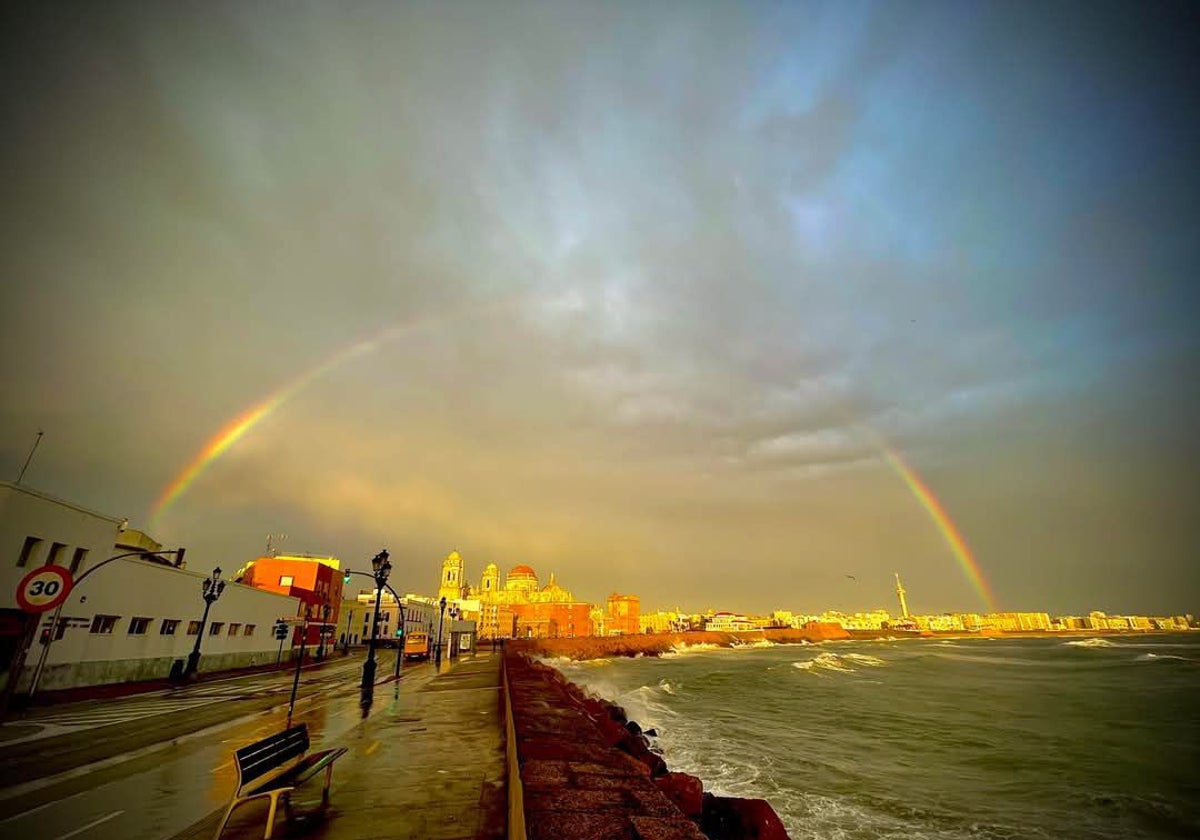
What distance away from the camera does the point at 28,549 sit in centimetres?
1939

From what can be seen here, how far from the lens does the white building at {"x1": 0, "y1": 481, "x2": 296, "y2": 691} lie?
61.0 feet

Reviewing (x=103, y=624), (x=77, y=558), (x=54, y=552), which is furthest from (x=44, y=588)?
(x=103, y=624)

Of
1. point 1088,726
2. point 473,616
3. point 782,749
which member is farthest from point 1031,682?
point 473,616

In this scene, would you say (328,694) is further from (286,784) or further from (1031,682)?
(1031,682)

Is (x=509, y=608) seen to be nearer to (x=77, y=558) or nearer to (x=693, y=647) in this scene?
(x=693, y=647)

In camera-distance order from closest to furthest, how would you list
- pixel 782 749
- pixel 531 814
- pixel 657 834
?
pixel 657 834 → pixel 531 814 → pixel 782 749

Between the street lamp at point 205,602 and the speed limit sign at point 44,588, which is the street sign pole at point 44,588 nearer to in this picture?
the speed limit sign at point 44,588

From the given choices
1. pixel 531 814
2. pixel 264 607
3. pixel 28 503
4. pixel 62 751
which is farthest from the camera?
pixel 264 607

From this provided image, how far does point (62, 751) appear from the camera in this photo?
10.9m

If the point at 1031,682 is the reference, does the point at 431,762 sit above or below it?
above

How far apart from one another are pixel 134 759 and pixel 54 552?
16.5m

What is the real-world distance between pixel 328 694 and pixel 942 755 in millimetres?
25320

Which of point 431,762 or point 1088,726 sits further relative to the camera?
point 1088,726

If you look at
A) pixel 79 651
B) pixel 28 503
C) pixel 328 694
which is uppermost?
pixel 28 503
